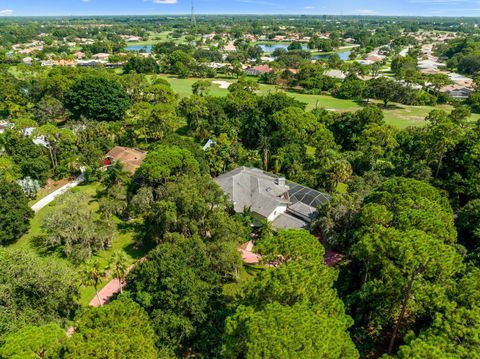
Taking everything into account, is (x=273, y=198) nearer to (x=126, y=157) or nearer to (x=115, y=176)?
(x=115, y=176)

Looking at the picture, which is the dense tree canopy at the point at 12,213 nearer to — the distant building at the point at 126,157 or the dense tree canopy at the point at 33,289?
the dense tree canopy at the point at 33,289

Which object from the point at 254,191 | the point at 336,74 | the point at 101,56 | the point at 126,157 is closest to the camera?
the point at 254,191

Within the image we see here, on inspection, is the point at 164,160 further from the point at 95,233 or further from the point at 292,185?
the point at 292,185

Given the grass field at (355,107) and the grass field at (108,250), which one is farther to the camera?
the grass field at (355,107)

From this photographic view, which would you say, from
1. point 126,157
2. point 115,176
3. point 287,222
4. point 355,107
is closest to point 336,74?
point 355,107

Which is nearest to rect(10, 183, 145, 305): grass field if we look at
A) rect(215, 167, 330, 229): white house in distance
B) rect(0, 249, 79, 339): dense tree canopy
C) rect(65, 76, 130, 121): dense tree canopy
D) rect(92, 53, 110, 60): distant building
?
rect(0, 249, 79, 339): dense tree canopy

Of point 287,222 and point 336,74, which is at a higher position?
point 336,74

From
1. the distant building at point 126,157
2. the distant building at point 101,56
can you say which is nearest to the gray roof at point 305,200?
the distant building at point 126,157

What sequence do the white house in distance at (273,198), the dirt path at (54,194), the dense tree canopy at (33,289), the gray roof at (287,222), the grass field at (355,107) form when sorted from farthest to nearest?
the grass field at (355,107) → the dirt path at (54,194) → the white house in distance at (273,198) → the gray roof at (287,222) → the dense tree canopy at (33,289)
